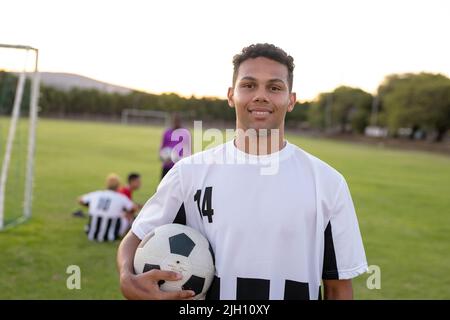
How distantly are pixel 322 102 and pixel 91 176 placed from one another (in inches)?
3034

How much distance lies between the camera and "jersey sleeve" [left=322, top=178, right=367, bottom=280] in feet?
7.07

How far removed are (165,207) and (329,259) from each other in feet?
2.57

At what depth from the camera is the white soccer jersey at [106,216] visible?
7262 millimetres

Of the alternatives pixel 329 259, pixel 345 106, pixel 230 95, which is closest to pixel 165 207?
pixel 230 95

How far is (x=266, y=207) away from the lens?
6.93ft

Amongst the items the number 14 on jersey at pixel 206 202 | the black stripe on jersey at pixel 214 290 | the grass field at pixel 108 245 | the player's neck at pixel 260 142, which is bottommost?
the grass field at pixel 108 245

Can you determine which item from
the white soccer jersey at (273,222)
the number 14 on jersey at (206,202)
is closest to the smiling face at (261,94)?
the white soccer jersey at (273,222)

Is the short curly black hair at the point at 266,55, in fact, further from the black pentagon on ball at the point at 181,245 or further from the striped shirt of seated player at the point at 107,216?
the striped shirt of seated player at the point at 107,216

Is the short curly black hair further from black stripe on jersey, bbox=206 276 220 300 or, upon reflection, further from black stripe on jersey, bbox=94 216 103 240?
black stripe on jersey, bbox=94 216 103 240

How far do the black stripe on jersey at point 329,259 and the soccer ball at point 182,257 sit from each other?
51cm

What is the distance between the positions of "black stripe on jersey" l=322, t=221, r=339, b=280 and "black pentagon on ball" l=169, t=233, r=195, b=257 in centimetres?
60

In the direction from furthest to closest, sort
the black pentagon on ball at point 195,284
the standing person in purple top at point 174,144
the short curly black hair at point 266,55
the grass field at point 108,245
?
the standing person in purple top at point 174,144 < the grass field at point 108,245 < the short curly black hair at point 266,55 < the black pentagon on ball at point 195,284
